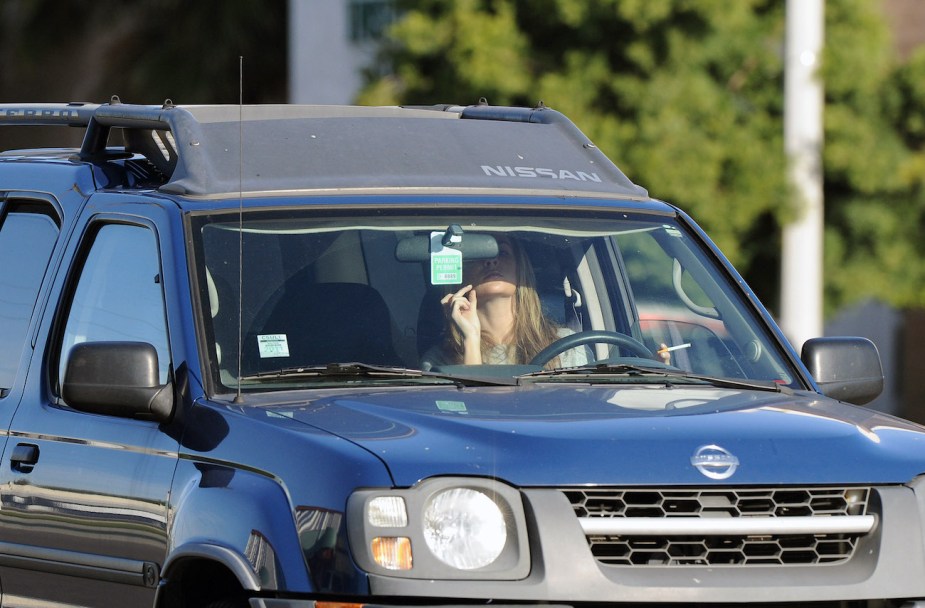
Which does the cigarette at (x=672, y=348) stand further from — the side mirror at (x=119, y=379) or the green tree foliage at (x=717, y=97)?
the green tree foliage at (x=717, y=97)

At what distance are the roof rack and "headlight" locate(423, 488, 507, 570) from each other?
1596 millimetres

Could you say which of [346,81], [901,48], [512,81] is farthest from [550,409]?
[346,81]

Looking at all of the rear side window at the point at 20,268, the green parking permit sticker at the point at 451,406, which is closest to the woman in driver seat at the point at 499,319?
the green parking permit sticker at the point at 451,406

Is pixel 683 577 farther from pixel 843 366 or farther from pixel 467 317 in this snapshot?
pixel 843 366

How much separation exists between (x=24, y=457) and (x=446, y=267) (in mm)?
1347

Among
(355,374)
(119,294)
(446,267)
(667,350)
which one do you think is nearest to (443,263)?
(446,267)

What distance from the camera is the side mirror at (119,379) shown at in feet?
16.7

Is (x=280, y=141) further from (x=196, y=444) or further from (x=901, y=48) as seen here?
(x=901, y=48)

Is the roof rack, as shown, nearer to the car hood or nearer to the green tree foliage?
the car hood

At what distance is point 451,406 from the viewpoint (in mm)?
4938

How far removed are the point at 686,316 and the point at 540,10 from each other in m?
12.9

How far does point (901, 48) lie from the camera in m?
23.4

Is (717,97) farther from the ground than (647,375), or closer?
farther from the ground

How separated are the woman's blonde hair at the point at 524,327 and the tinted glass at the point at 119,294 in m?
0.83
